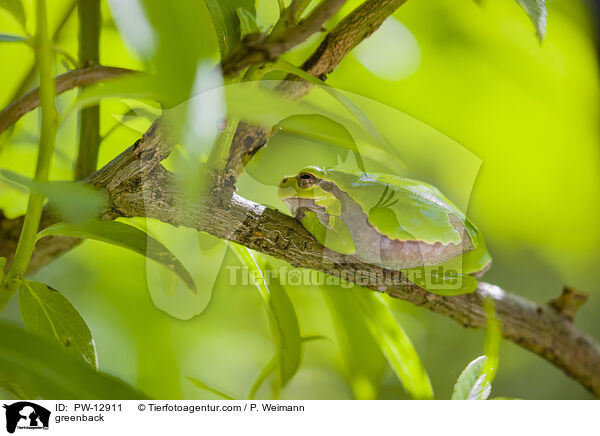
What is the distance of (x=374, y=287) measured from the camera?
1.66 ft

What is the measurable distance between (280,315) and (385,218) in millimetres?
169

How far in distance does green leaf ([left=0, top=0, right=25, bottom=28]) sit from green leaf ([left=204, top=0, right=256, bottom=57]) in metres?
0.19

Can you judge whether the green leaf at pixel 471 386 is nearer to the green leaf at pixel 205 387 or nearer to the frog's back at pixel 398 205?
the frog's back at pixel 398 205

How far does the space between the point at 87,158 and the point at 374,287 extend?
1.20 feet

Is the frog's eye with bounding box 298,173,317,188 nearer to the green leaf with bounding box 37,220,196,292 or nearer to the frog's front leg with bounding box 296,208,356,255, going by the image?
the frog's front leg with bounding box 296,208,356,255

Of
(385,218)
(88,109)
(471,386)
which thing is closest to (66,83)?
(88,109)

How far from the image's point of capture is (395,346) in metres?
0.52

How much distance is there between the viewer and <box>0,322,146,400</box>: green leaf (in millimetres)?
301
